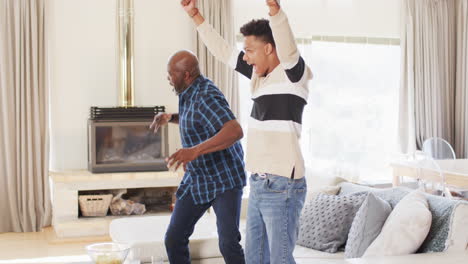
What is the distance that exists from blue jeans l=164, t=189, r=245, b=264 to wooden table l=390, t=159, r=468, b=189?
7.99ft

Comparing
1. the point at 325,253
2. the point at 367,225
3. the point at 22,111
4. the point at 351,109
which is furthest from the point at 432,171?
the point at 22,111

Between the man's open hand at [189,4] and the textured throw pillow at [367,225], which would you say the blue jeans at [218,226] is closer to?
the textured throw pillow at [367,225]

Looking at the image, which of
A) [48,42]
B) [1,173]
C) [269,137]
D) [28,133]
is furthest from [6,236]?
[269,137]

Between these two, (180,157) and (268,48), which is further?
(180,157)

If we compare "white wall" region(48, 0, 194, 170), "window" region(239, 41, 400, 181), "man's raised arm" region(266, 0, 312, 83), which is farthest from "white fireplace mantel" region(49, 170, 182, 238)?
"man's raised arm" region(266, 0, 312, 83)

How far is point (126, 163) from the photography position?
5324 millimetres

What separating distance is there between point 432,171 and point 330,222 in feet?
6.75

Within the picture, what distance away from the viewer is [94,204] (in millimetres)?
5145

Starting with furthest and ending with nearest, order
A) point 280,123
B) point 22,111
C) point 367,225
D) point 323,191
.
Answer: point 22,111 → point 323,191 → point 367,225 → point 280,123

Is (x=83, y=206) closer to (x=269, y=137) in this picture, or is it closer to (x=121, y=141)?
(x=121, y=141)

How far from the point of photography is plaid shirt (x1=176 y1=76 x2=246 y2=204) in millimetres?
2740

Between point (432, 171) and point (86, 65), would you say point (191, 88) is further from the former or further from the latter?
point (86, 65)

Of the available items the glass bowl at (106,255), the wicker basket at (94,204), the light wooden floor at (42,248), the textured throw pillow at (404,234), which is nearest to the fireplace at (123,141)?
the wicker basket at (94,204)

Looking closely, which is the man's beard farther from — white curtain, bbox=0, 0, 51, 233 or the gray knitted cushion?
white curtain, bbox=0, 0, 51, 233
